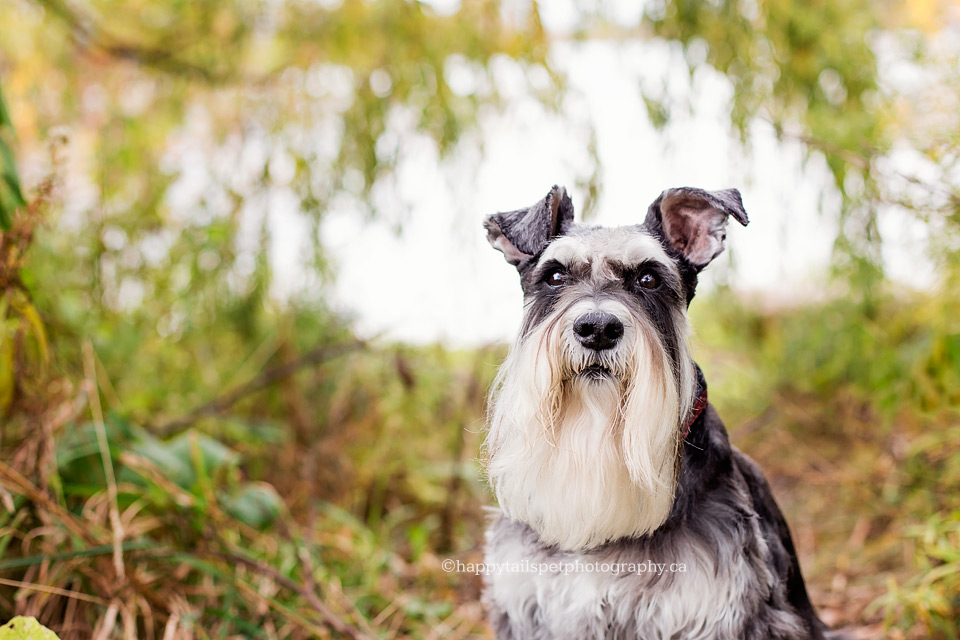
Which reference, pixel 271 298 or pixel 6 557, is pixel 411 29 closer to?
pixel 271 298

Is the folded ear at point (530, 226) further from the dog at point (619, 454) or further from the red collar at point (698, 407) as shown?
the red collar at point (698, 407)

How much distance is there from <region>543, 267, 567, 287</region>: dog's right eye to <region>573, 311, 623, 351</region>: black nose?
9.5 inches

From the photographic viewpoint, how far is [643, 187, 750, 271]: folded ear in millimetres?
2229

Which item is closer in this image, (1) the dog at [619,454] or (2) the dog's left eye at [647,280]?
(1) the dog at [619,454]

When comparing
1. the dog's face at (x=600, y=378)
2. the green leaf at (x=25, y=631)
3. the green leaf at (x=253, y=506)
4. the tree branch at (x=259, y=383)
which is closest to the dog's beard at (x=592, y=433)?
the dog's face at (x=600, y=378)

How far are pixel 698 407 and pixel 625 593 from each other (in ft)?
2.05

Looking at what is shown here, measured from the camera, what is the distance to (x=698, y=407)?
2.31m

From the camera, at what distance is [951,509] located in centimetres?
391

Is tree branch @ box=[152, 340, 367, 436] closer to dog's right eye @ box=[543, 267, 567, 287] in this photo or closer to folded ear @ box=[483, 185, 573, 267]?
folded ear @ box=[483, 185, 573, 267]

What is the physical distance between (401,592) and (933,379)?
9.92ft

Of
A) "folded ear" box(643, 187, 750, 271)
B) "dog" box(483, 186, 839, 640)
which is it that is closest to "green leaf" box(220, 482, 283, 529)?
"dog" box(483, 186, 839, 640)

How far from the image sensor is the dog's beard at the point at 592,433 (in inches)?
80.3

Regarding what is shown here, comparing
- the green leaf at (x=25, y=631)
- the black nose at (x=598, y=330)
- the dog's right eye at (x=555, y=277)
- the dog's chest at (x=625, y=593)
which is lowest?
the green leaf at (x=25, y=631)

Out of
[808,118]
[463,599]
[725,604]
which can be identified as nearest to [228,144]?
[463,599]
